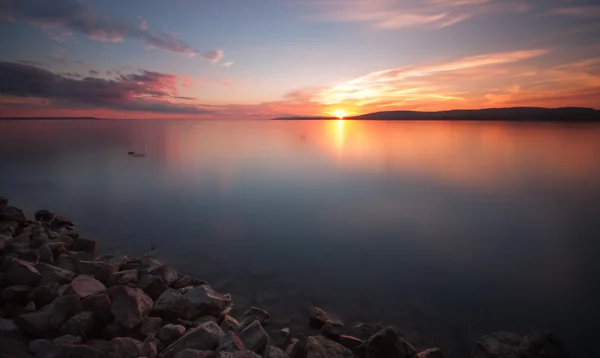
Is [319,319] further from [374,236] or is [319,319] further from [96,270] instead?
[374,236]

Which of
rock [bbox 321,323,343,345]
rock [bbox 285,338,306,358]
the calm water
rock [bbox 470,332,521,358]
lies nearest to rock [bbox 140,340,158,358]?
rock [bbox 285,338,306,358]

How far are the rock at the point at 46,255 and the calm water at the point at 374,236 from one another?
2.71 metres

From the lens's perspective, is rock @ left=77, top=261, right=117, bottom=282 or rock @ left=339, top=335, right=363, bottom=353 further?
rock @ left=77, top=261, right=117, bottom=282

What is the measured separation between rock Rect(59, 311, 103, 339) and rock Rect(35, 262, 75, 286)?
2.08 meters

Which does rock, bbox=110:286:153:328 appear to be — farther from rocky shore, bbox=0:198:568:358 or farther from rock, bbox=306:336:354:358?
rock, bbox=306:336:354:358

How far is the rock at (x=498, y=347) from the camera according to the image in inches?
229

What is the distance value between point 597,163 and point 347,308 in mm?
36834

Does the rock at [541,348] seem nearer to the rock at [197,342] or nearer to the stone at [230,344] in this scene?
the stone at [230,344]

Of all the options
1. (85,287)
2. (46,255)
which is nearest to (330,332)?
(85,287)

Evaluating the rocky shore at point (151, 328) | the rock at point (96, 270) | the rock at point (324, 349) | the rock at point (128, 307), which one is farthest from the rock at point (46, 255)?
the rock at point (324, 349)

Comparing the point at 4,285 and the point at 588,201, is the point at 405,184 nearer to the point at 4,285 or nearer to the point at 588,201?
the point at 588,201

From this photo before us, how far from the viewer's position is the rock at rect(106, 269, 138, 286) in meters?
7.70

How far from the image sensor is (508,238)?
13.4 meters

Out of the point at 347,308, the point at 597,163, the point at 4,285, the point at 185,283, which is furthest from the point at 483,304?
the point at 597,163
